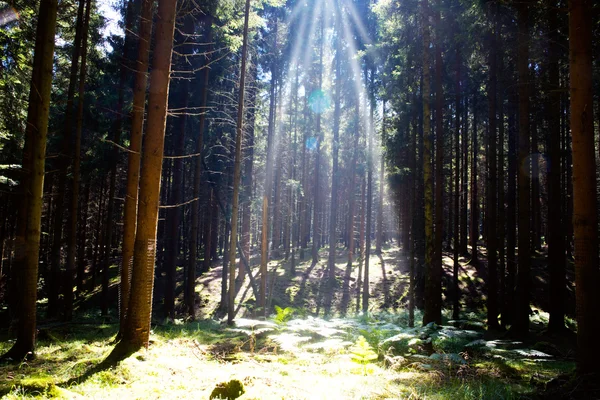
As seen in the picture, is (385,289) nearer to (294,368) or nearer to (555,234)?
(555,234)

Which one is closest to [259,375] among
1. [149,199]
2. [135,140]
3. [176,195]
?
[149,199]

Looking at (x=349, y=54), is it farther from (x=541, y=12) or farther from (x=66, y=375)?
(x=66, y=375)

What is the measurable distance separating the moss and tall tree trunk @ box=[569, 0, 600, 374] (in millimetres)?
5191

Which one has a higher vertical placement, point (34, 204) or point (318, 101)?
point (318, 101)

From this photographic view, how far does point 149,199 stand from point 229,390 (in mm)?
4286

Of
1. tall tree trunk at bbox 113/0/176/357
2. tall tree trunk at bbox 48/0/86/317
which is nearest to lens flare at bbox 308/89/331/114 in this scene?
tall tree trunk at bbox 48/0/86/317

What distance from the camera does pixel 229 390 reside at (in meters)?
4.38

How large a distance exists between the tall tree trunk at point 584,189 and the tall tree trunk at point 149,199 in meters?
7.58

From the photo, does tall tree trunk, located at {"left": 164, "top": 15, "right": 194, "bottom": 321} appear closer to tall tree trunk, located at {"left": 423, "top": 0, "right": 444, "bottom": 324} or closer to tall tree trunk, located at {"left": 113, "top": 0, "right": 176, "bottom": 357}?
tall tree trunk, located at {"left": 113, "top": 0, "right": 176, "bottom": 357}

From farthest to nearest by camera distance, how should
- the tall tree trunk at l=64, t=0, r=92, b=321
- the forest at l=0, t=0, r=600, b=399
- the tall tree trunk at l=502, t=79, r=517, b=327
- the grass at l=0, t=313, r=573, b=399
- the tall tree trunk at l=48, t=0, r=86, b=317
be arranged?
the tall tree trunk at l=502, t=79, r=517, b=327, the tall tree trunk at l=48, t=0, r=86, b=317, the tall tree trunk at l=64, t=0, r=92, b=321, the forest at l=0, t=0, r=600, b=399, the grass at l=0, t=313, r=573, b=399

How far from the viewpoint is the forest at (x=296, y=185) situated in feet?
19.8

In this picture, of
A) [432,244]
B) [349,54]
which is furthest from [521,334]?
[349,54]

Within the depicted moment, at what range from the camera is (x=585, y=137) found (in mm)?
6215

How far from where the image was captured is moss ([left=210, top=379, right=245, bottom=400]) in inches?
171
